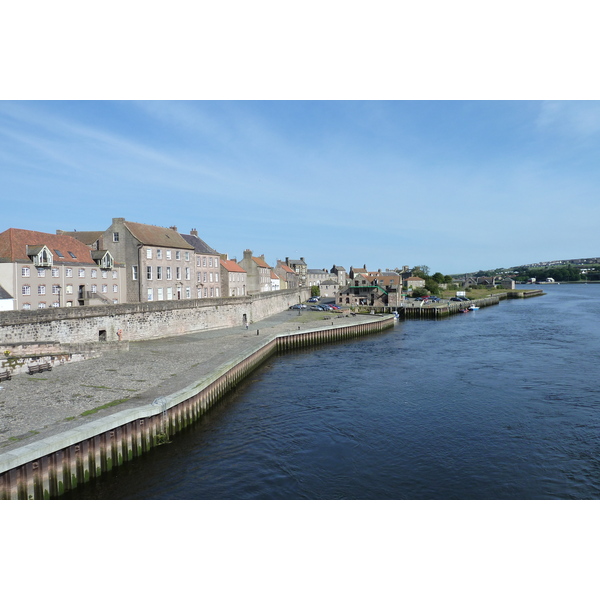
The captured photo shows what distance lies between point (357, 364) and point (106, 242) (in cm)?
2974

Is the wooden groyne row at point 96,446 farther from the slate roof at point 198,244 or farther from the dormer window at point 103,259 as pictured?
the slate roof at point 198,244

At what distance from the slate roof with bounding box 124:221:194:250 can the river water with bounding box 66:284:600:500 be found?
68.4 ft

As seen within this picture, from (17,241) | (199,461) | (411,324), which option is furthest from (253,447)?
(411,324)

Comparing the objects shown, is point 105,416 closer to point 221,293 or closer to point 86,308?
point 86,308

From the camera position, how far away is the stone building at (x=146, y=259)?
45844 millimetres

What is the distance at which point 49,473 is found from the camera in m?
13.6

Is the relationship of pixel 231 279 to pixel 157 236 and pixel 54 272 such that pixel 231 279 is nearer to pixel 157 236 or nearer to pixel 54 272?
pixel 157 236

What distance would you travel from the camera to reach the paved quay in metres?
16.1

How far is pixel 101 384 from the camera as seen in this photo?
2222cm

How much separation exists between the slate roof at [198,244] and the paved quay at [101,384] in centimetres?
2177

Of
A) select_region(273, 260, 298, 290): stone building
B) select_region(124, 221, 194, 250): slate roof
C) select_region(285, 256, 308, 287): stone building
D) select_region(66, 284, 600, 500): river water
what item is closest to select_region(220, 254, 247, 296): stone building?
select_region(124, 221, 194, 250): slate roof

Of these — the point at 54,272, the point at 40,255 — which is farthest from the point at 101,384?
the point at 54,272

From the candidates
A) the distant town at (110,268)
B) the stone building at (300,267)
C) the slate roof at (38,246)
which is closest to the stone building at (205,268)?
the distant town at (110,268)

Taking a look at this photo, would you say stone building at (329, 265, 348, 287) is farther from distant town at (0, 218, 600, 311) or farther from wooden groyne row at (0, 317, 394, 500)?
Answer: wooden groyne row at (0, 317, 394, 500)
